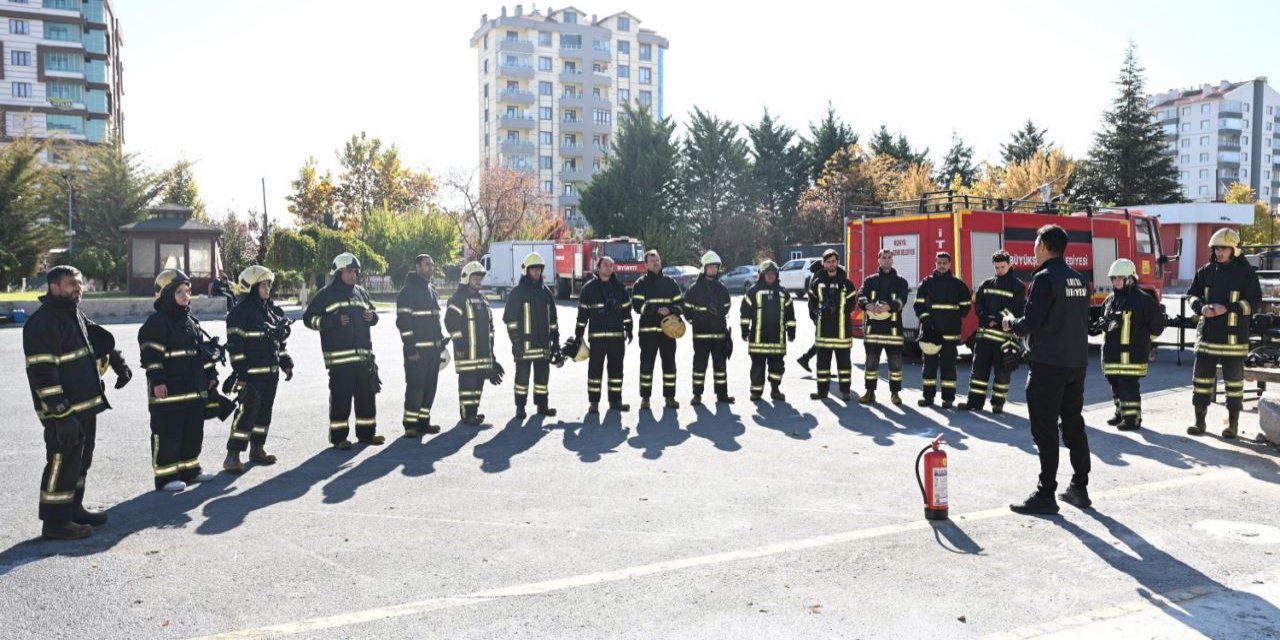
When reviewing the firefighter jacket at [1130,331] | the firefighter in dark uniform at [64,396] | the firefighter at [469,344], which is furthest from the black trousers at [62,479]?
the firefighter jacket at [1130,331]

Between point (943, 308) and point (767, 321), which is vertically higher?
point (943, 308)

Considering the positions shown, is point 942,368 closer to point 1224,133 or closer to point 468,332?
point 468,332

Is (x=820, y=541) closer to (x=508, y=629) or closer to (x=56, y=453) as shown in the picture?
(x=508, y=629)

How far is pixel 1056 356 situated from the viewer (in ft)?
21.6

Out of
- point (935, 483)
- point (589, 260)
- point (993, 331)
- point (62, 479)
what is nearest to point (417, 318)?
point (62, 479)

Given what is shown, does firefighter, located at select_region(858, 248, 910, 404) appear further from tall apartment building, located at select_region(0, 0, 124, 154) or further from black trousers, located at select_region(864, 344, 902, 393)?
tall apartment building, located at select_region(0, 0, 124, 154)

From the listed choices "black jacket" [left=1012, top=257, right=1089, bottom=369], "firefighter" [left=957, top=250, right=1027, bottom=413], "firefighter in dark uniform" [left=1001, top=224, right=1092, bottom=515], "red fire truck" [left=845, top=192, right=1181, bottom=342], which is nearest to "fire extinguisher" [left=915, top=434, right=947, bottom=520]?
"firefighter in dark uniform" [left=1001, top=224, right=1092, bottom=515]

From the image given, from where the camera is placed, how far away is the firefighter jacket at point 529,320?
10.7 metres

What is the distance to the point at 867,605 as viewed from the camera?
15.6ft

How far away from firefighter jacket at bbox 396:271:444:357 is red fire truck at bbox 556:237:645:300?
2646cm

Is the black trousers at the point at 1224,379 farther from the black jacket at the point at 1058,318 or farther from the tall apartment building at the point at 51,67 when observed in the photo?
the tall apartment building at the point at 51,67

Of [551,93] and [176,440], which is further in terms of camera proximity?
[551,93]

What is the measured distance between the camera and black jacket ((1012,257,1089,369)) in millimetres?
6570

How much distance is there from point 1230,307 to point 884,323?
382 centimetres
